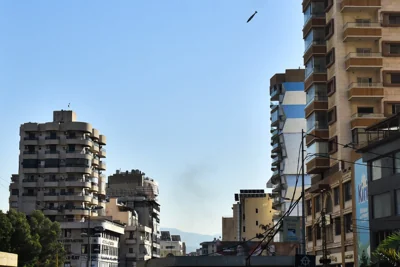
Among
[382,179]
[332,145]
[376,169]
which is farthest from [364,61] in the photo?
[382,179]

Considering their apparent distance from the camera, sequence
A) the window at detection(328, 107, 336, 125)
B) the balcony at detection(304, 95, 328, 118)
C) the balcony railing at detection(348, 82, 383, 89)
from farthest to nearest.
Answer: the balcony at detection(304, 95, 328, 118)
the window at detection(328, 107, 336, 125)
the balcony railing at detection(348, 82, 383, 89)

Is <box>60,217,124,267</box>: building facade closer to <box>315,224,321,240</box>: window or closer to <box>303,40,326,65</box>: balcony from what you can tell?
<box>315,224,321,240</box>: window

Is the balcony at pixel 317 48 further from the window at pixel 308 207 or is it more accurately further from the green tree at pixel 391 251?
the green tree at pixel 391 251

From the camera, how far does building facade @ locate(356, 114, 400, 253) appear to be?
209 ft

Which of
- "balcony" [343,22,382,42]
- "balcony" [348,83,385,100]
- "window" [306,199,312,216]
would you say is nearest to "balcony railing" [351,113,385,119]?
"balcony" [348,83,385,100]

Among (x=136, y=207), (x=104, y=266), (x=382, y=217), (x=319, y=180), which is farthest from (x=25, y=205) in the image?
(x=382, y=217)

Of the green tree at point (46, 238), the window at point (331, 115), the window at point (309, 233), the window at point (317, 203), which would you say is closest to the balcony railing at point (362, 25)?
the window at point (331, 115)

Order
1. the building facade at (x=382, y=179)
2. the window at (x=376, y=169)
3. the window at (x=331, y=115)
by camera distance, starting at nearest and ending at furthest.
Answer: the building facade at (x=382, y=179) < the window at (x=376, y=169) < the window at (x=331, y=115)

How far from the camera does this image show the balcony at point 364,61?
80.4 meters

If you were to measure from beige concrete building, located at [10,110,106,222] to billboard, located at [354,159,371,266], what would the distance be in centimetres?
9167

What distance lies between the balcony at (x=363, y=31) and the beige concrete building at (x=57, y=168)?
284 ft

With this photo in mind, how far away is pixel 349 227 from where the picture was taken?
7544 cm

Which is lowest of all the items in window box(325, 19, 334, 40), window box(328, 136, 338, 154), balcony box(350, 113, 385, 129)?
window box(328, 136, 338, 154)

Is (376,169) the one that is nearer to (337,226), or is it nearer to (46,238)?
(337,226)
